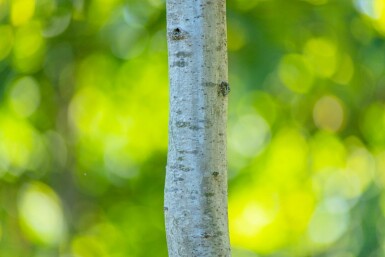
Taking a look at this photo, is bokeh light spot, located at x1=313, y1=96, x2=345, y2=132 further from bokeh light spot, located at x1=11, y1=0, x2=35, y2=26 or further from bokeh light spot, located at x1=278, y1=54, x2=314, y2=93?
bokeh light spot, located at x1=11, y1=0, x2=35, y2=26

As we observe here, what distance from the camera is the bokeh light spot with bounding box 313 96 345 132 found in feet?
5.93

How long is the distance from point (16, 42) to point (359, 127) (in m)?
1.03

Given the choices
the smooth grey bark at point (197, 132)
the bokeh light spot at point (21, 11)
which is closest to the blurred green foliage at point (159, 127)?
the bokeh light spot at point (21, 11)

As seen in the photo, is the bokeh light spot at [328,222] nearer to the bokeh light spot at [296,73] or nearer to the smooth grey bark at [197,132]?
the bokeh light spot at [296,73]

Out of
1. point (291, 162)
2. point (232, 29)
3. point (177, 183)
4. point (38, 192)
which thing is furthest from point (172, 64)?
point (38, 192)

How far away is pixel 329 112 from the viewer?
1.81 meters

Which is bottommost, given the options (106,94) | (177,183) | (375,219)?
(177,183)

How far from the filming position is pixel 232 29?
1701 mm

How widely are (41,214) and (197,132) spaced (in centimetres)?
137

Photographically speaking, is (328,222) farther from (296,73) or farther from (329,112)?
(296,73)

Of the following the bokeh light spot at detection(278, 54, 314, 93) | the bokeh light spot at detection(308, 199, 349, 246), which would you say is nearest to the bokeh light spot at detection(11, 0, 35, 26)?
the bokeh light spot at detection(278, 54, 314, 93)

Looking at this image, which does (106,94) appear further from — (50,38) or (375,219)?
(375,219)

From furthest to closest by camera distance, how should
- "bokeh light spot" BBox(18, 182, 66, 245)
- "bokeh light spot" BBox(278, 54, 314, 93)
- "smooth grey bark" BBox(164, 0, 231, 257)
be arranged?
"bokeh light spot" BBox(18, 182, 66, 245) → "bokeh light spot" BBox(278, 54, 314, 93) → "smooth grey bark" BBox(164, 0, 231, 257)

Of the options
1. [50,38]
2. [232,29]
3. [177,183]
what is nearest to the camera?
[177,183]
